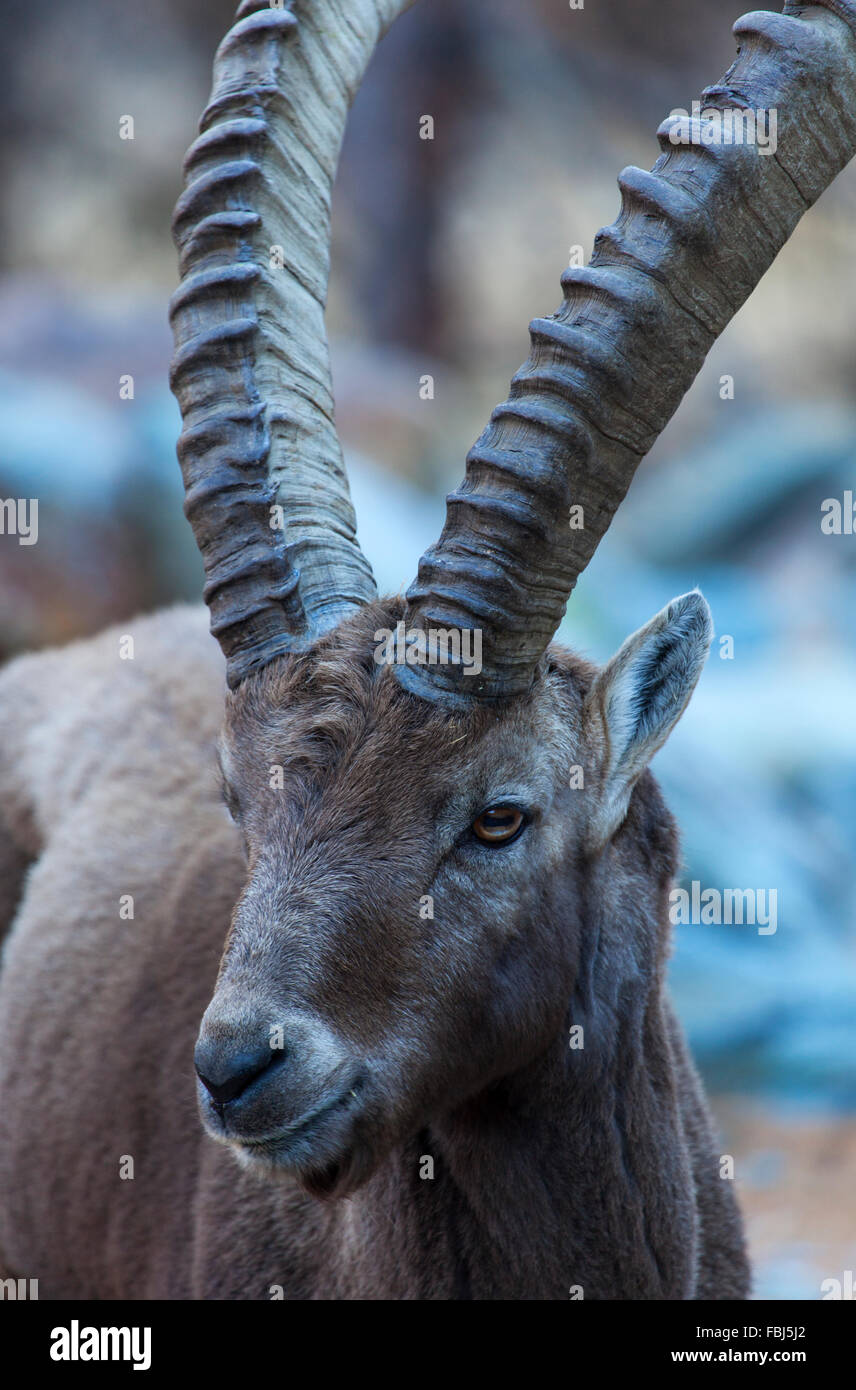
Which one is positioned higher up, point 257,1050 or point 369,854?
point 369,854

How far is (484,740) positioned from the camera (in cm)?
383

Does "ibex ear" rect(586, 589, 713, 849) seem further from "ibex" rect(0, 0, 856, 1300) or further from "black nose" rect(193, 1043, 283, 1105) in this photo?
"black nose" rect(193, 1043, 283, 1105)

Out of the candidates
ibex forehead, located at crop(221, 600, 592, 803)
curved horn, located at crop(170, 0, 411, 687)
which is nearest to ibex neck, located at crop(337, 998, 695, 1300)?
ibex forehead, located at crop(221, 600, 592, 803)

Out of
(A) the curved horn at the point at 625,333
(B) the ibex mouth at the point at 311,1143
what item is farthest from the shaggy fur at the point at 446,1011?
(A) the curved horn at the point at 625,333

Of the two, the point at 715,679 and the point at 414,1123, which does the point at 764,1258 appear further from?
the point at 715,679

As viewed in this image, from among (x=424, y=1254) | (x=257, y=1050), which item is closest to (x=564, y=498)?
(x=257, y=1050)

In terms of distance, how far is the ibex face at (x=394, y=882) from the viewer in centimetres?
352

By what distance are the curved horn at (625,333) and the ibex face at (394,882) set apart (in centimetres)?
20

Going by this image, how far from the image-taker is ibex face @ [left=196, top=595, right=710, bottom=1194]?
3518 mm

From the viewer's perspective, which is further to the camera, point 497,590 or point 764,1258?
point 764,1258
